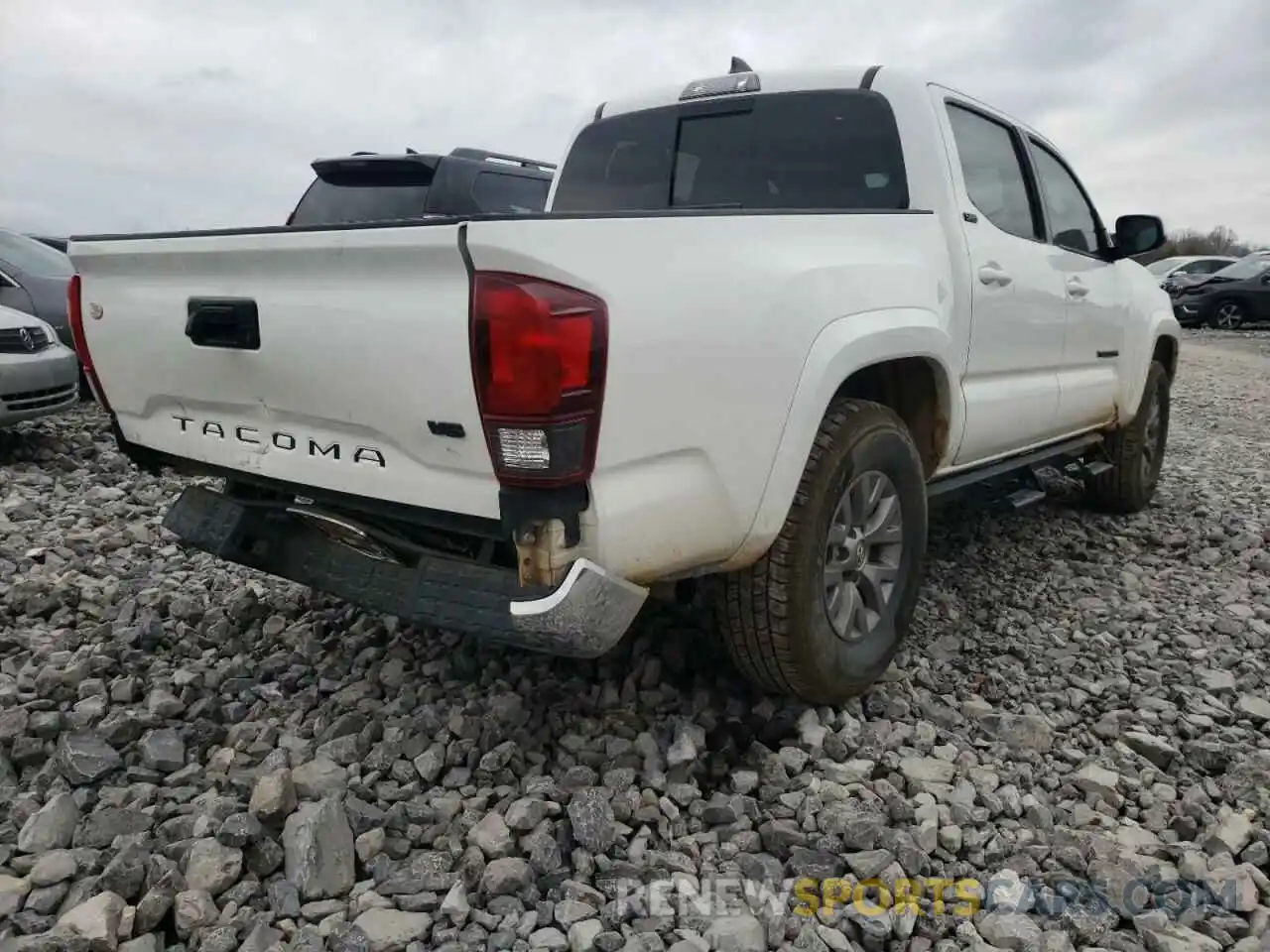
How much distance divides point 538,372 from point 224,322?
101cm

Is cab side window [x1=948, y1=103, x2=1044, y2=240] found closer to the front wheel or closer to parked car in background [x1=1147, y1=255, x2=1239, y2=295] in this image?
the front wheel

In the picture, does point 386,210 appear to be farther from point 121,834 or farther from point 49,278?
point 121,834

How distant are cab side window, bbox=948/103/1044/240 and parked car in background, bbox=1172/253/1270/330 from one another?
19.7 m

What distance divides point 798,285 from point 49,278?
8005mm

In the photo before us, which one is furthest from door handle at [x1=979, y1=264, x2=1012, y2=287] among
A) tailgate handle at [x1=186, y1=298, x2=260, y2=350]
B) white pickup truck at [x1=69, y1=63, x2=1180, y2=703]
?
tailgate handle at [x1=186, y1=298, x2=260, y2=350]

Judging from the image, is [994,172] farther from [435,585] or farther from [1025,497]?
[435,585]

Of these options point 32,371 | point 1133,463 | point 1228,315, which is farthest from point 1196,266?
point 32,371

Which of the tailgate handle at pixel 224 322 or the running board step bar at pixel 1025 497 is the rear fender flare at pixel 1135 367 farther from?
the tailgate handle at pixel 224 322

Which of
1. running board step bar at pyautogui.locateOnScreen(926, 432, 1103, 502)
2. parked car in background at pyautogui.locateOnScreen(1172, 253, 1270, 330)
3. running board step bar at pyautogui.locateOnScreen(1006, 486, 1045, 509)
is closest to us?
running board step bar at pyautogui.locateOnScreen(926, 432, 1103, 502)

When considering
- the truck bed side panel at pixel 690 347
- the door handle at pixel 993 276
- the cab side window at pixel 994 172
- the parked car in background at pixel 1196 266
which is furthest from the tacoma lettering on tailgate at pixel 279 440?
the parked car in background at pixel 1196 266

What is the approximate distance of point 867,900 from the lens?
7.41ft

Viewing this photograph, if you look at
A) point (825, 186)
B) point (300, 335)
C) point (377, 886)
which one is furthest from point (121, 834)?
point (825, 186)

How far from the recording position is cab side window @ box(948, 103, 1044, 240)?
3705mm

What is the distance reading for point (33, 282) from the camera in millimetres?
8289
